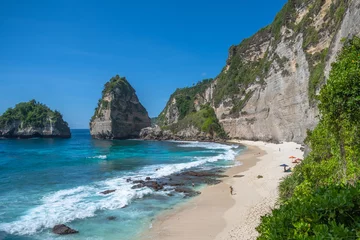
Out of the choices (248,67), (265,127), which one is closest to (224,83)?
(248,67)

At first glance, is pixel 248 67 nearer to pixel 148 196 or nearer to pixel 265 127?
pixel 265 127

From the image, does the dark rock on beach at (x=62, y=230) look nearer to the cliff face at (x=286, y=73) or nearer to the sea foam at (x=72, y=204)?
the sea foam at (x=72, y=204)

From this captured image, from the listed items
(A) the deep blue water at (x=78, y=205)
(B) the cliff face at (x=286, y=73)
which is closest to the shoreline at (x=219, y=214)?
(A) the deep blue water at (x=78, y=205)

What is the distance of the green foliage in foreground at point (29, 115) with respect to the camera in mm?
106062

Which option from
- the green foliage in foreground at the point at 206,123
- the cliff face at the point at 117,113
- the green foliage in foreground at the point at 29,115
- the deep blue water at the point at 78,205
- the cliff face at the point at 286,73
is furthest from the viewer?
the green foliage in foreground at the point at 29,115

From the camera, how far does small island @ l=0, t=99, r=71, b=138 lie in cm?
10650

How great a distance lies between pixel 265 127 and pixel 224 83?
102 feet

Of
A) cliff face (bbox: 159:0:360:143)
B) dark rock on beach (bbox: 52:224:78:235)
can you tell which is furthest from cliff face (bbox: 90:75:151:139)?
dark rock on beach (bbox: 52:224:78:235)

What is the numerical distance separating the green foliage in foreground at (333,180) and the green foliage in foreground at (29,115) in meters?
115

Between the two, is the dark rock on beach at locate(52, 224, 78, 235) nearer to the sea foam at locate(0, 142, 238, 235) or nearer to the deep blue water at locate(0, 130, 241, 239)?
the deep blue water at locate(0, 130, 241, 239)

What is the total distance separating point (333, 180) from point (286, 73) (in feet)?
139

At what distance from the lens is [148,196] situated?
18203mm

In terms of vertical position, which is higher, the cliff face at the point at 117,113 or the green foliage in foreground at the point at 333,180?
the cliff face at the point at 117,113

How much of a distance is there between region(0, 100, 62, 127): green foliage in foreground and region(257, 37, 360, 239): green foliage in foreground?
376ft
